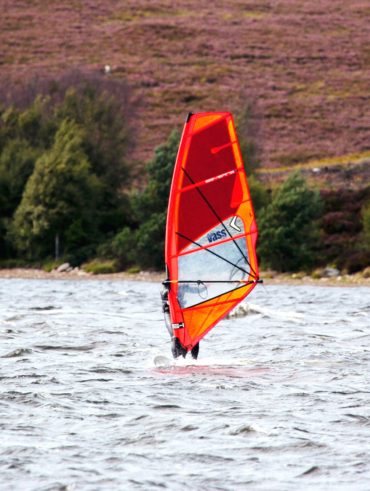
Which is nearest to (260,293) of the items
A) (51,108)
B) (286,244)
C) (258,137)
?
(286,244)

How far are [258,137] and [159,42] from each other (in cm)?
2484

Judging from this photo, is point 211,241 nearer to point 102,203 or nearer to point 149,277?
point 149,277

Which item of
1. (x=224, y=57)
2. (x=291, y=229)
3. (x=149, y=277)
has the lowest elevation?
(x=149, y=277)

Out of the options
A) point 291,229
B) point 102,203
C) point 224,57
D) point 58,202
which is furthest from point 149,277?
point 224,57

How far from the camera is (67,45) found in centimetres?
9869

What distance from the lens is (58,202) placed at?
56812 millimetres

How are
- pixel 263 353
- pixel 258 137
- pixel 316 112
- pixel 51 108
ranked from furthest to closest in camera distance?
pixel 316 112, pixel 258 137, pixel 51 108, pixel 263 353

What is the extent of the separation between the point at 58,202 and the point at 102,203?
4.70 meters

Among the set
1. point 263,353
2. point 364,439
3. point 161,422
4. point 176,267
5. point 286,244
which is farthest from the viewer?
point 286,244

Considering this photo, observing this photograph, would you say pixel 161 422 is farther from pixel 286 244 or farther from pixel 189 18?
pixel 189 18

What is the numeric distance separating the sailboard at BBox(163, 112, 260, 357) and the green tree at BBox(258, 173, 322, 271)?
32310 mm

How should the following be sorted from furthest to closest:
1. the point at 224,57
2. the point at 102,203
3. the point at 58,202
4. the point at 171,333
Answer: the point at 224,57 → the point at 102,203 → the point at 58,202 → the point at 171,333

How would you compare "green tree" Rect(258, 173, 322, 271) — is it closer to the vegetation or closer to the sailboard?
the vegetation

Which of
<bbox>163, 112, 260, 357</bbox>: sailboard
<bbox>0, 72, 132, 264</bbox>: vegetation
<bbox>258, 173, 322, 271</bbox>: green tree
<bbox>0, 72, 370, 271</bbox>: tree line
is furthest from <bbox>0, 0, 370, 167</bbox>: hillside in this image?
<bbox>163, 112, 260, 357</bbox>: sailboard
